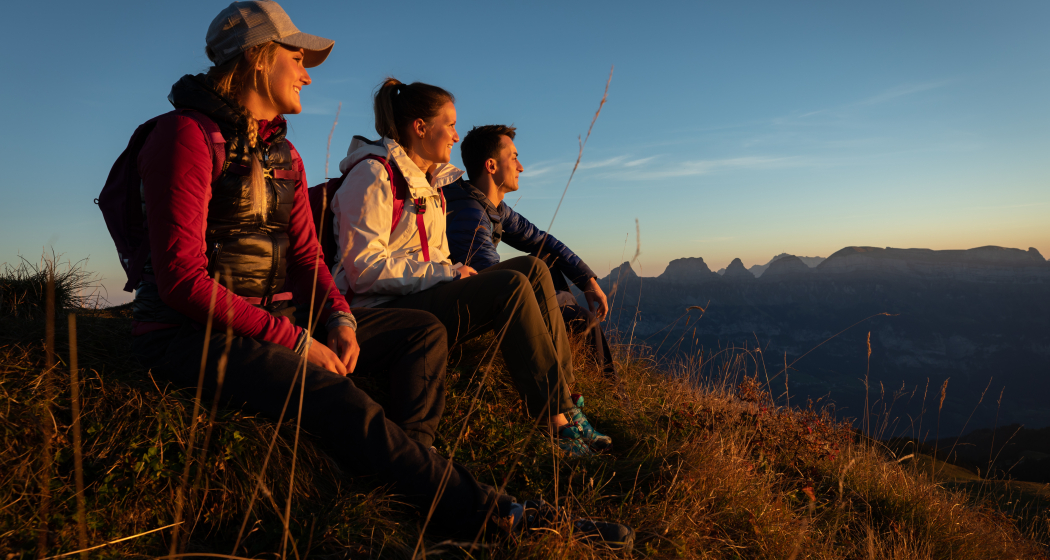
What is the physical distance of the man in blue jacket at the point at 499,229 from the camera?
12.6 ft

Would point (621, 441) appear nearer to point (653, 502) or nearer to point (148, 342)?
point (653, 502)

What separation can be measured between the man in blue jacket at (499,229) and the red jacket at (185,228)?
1982 mm

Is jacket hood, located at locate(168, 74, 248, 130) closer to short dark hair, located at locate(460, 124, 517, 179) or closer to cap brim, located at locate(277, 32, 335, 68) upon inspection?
cap brim, located at locate(277, 32, 335, 68)

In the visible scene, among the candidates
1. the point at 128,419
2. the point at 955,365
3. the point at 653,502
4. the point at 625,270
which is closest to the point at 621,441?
the point at 653,502

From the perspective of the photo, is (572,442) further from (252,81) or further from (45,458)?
(252,81)

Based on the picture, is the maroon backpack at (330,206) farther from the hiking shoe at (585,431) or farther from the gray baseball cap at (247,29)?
the hiking shoe at (585,431)

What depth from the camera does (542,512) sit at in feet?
5.60

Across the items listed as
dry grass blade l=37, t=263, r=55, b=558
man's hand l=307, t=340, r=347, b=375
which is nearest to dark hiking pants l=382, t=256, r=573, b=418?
man's hand l=307, t=340, r=347, b=375

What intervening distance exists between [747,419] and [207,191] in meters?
3.38

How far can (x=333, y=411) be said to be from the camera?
1.74 meters

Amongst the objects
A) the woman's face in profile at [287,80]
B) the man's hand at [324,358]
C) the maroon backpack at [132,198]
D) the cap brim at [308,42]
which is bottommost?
the man's hand at [324,358]

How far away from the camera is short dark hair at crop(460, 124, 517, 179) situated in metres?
4.39

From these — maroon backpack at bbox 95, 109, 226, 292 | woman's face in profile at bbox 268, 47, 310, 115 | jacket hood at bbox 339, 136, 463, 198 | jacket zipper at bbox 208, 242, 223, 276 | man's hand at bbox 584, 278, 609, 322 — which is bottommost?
man's hand at bbox 584, 278, 609, 322

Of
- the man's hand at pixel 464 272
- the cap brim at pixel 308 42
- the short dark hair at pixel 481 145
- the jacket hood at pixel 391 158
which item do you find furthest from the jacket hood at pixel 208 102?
the short dark hair at pixel 481 145
